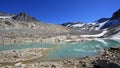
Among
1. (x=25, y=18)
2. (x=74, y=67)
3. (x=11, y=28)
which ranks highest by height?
(x=25, y=18)

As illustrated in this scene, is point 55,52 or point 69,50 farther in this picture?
point 69,50

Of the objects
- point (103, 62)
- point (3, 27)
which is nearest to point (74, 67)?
point (103, 62)

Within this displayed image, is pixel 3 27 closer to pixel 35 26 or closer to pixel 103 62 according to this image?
pixel 35 26

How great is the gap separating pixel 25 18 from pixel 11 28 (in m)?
89.3

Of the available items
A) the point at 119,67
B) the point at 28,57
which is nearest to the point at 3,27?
the point at 28,57

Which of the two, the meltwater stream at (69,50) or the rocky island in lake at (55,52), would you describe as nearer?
the rocky island in lake at (55,52)

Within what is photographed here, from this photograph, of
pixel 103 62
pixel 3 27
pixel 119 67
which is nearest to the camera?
pixel 119 67

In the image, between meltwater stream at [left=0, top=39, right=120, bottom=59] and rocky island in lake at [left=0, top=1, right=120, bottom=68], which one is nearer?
rocky island in lake at [left=0, top=1, right=120, bottom=68]

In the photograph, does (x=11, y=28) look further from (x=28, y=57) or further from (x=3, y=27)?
(x=28, y=57)

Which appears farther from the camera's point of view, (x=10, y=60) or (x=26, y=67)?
(x=10, y=60)

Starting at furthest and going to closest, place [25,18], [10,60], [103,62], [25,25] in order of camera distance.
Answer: [25,18]
[25,25]
[10,60]
[103,62]

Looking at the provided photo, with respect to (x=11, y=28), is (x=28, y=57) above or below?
below

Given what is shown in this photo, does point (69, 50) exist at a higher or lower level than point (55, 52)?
higher

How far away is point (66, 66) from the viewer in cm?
1927
